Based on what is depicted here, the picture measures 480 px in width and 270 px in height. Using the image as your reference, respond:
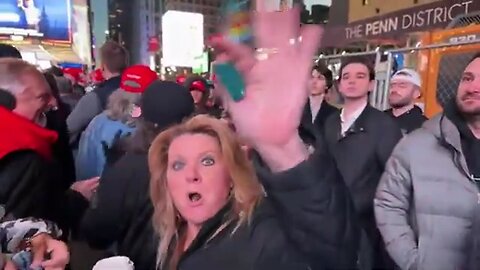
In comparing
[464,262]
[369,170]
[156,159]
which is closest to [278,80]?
[156,159]

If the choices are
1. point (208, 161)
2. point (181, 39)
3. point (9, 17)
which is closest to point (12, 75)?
point (208, 161)

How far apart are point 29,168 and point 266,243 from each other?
1.12 m

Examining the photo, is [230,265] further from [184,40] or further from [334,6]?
[334,6]

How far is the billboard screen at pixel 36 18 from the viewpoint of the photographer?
16062 mm

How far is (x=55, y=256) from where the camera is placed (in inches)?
66.6

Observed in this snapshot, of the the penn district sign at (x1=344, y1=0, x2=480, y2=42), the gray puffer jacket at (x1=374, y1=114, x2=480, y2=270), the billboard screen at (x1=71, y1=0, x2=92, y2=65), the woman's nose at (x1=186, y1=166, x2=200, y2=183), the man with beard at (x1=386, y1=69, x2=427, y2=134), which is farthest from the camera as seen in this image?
the billboard screen at (x1=71, y1=0, x2=92, y2=65)

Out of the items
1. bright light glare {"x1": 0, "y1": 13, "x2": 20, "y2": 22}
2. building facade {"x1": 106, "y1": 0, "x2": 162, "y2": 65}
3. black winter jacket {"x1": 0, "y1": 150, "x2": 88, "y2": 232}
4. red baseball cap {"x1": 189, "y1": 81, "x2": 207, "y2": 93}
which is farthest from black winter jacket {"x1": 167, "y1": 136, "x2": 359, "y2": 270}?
building facade {"x1": 106, "y1": 0, "x2": 162, "y2": 65}

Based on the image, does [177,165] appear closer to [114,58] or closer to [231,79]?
[231,79]

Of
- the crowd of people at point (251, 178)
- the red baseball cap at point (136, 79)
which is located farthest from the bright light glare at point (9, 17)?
the crowd of people at point (251, 178)

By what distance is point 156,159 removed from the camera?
2100 millimetres

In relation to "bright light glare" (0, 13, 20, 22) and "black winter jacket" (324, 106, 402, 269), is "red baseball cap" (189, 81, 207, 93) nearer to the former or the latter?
"black winter jacket" (324, 106, 402, 269)

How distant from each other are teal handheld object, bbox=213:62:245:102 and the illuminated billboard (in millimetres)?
21358

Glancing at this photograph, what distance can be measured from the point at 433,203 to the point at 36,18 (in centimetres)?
1659

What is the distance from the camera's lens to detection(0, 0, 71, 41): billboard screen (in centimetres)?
1606
